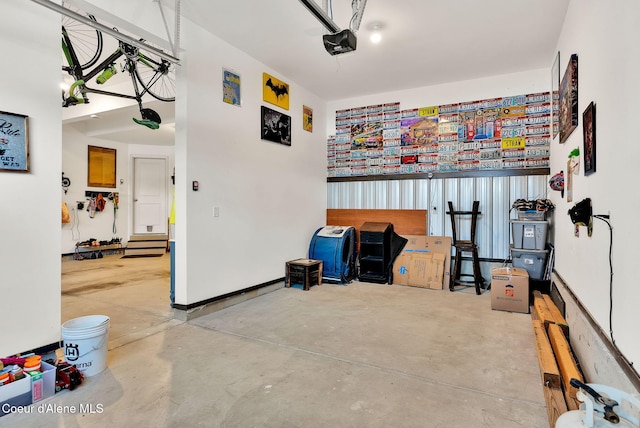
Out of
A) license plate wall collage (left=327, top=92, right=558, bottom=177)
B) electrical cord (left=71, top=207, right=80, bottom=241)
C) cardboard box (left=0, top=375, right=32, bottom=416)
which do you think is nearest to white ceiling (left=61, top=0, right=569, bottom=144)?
license plate wall collage (left=327, top=92, right=558, bottom=177)

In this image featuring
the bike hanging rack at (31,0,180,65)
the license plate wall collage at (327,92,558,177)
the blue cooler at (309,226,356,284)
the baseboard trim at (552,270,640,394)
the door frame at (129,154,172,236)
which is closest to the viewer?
the baseboard trim at (552,270,640,394)

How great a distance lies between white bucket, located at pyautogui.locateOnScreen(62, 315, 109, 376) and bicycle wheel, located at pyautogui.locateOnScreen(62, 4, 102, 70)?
296cm

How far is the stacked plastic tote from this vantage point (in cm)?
445

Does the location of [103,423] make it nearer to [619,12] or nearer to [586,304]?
[586,304]

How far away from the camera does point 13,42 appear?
8.09 ft

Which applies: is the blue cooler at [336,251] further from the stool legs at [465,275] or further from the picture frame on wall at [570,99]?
the picture frame on wall at [570,99]

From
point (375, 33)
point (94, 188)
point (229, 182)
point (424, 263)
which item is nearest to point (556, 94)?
point (375, 33)

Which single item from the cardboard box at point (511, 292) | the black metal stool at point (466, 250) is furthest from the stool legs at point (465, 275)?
the cardboard box at point (511, 292)

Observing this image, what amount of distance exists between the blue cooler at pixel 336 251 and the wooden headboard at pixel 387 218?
1.14 ft

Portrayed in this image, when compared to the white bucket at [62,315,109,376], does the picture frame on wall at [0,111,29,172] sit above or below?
above

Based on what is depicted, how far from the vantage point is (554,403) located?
200 centimetres

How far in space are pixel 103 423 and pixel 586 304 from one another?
3375 millimetres

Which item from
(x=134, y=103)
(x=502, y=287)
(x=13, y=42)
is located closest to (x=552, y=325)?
(x=502, y=287)

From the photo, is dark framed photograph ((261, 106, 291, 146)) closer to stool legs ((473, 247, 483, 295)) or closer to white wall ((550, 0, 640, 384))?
stool legs ((473, 247, 483, 295))
